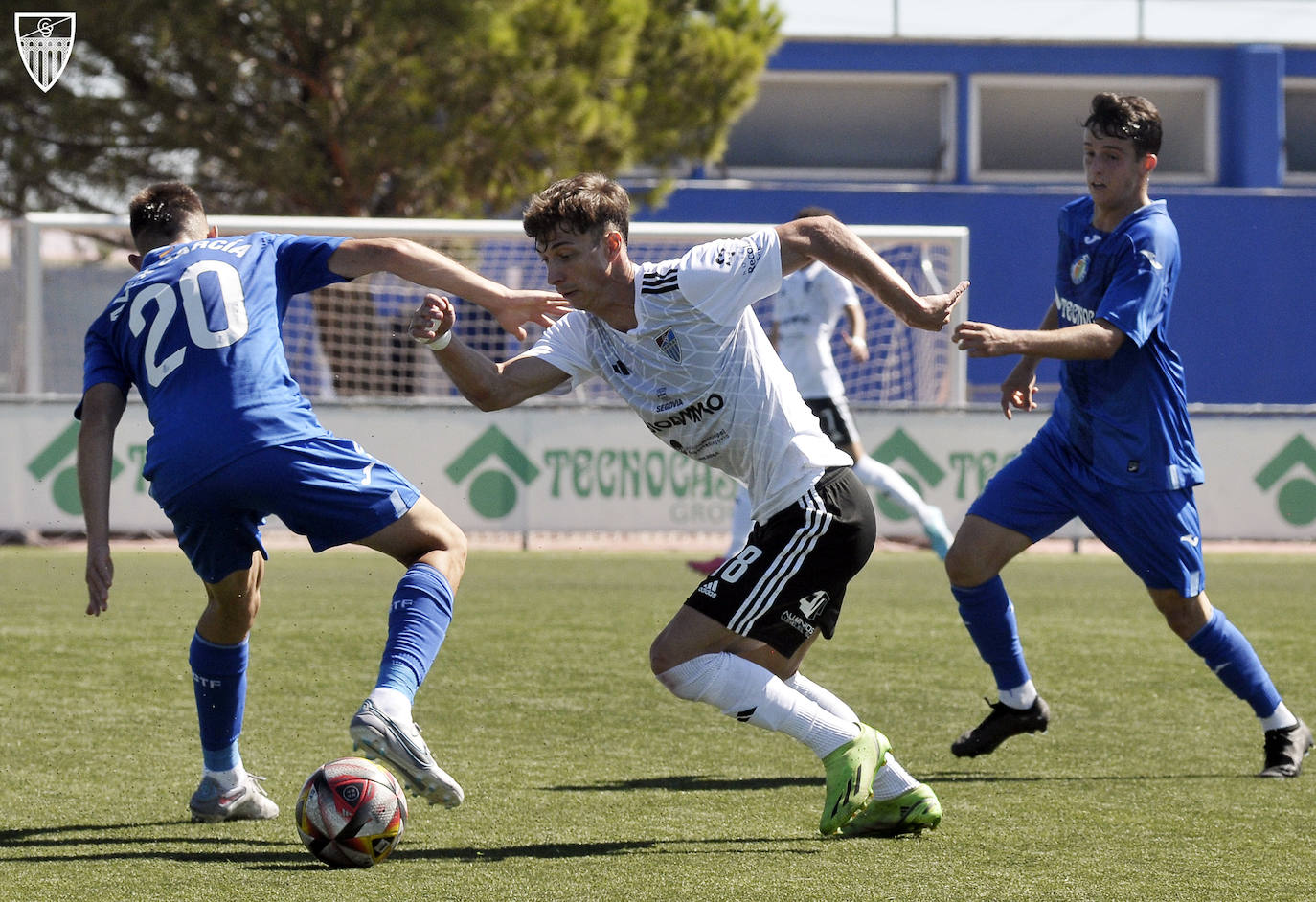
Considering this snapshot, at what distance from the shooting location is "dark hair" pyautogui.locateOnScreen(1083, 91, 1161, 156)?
505 centimetres

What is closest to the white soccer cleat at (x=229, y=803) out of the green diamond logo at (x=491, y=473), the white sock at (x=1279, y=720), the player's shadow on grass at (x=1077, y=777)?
the player's shadow on grass at (x=1077, y=777)

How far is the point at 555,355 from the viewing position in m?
4.39

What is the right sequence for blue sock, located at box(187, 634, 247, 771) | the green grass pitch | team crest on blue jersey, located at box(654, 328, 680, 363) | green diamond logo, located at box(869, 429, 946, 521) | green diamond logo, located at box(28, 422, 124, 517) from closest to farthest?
1. the green grass pitch
2. team crest on blue jersey, located at box(654, 328, 680, 363)
3. blue sock, located at box(187, 634, 247, 771)
4. green diamond logo, located at box(28, 422, 124, 517)
5. green diamond logo, located at box(869, 429, 946, 521)

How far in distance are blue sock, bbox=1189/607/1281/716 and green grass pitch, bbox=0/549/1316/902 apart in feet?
0.74

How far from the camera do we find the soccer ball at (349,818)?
12.8 ft

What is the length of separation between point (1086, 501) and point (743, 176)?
2059 centimetres

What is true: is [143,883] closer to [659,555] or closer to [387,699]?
[387,699]

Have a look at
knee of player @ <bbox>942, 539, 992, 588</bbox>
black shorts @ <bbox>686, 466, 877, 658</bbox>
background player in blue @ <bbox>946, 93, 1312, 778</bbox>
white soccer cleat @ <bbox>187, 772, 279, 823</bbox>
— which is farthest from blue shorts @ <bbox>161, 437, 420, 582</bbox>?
background player in blue @ <bbox>946, 93, 1312, 778</bbox>

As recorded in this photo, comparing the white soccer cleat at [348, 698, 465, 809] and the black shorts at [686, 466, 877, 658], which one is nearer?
the white soccer cleat at [348, 698, 465, 809]

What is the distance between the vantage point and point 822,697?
4.53 metres

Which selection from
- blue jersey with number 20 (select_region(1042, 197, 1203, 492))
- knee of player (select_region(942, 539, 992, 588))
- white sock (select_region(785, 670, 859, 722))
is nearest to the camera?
white sock (select_region(785, 670, 859, 722))

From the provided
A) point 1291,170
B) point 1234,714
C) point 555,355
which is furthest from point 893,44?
point 555,355

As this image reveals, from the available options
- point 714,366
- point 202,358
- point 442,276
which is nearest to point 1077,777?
point 714,366

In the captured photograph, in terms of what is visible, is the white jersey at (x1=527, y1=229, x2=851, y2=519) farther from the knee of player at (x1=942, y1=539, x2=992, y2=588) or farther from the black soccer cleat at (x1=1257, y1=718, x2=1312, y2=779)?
the black soccer cleat at (x1=1257, y1=718, x2=1312, y2=779)
